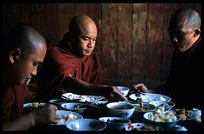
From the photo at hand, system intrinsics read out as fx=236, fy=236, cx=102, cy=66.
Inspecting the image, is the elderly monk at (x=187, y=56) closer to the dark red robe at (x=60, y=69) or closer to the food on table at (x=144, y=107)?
the food on table at (x=144, y=107)

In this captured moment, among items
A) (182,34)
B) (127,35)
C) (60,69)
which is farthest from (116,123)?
(127,35)

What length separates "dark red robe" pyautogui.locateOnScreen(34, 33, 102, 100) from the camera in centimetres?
223

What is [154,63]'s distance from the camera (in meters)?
3.78

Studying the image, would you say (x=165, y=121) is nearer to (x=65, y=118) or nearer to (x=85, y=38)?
(x=65, y=118)

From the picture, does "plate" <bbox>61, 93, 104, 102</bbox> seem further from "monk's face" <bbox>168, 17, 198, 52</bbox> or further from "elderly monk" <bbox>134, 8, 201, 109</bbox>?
"monk's face" <bbox>168, 17, 198, 52</bbox>

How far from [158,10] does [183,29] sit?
1452mm

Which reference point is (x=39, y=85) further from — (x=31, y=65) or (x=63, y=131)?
(x=63, y=131)

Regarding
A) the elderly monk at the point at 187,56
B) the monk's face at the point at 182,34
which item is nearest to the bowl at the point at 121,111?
the elderly monk at the point at 187,56

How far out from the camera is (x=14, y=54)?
54.3 inches

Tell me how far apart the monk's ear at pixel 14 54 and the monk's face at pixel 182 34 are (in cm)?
156

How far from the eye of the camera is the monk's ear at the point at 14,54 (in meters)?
1.36

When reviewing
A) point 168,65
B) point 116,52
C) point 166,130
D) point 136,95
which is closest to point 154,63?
point 168,65

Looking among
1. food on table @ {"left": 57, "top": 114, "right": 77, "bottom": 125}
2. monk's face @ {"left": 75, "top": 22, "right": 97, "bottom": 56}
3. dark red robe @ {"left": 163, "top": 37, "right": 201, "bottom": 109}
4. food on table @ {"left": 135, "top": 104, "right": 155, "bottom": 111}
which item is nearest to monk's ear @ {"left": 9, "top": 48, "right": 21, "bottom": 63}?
food on table @ {"left": 57, "top": 114, "right": 77, "bottom": 125}

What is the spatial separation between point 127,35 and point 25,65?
2.63m
